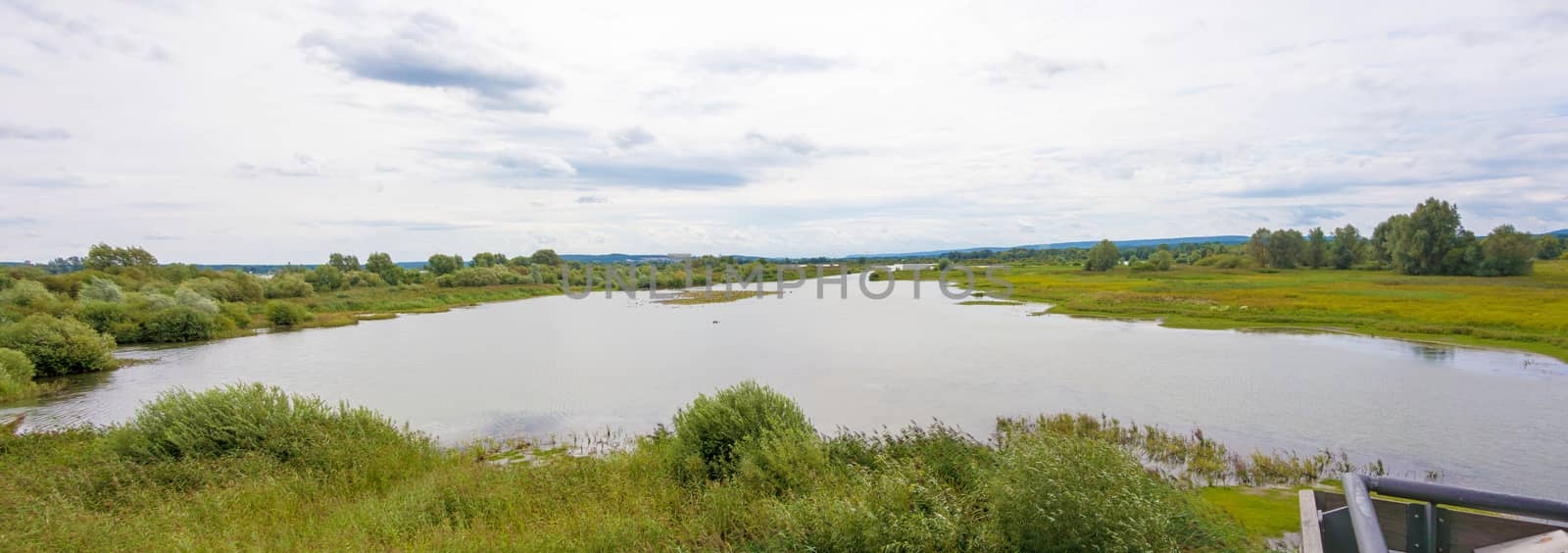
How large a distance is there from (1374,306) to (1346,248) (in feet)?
200

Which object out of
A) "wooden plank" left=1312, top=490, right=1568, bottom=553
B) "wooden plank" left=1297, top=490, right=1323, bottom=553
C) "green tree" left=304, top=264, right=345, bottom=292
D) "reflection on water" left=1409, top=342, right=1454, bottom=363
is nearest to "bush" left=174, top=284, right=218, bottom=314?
"green tree" left=304, top=264, right=345, bottom=292

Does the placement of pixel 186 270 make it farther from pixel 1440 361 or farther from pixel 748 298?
pixel 1440 361

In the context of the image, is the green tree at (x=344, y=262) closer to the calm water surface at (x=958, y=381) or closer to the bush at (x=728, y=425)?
the calm water surface at (x=958, y=381)

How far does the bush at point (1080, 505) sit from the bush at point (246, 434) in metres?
9.75

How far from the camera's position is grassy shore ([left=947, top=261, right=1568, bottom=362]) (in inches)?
1033

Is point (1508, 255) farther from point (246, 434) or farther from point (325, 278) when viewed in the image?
point (325, 278)

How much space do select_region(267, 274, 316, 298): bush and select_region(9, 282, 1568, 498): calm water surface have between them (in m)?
29.1

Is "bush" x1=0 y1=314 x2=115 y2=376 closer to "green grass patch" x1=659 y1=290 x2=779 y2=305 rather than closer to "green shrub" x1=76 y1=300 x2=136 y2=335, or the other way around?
"green shrub" x1=76 y1=300 x2=136 y2=335

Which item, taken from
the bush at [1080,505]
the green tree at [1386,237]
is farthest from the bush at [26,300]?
the green tree at [1386,237]

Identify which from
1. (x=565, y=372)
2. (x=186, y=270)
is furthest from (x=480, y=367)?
(x=186, y=270)

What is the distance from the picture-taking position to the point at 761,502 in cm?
776

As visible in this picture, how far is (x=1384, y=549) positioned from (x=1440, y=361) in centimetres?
2810

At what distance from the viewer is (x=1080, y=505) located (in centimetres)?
543

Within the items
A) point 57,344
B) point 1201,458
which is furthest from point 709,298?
point 1201,458
